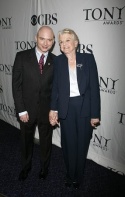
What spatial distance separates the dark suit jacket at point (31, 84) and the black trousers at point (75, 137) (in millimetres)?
327

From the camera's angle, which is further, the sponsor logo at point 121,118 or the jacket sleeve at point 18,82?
the sponsor logo at point 121,118

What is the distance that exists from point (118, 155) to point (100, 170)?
0.34 m

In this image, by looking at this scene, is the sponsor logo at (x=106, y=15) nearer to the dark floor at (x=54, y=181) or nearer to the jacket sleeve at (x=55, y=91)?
the jacket sleeve at (x=55, y=91)

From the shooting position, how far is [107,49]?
254cm

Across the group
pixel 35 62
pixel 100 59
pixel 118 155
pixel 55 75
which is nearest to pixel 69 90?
pixel 55 75

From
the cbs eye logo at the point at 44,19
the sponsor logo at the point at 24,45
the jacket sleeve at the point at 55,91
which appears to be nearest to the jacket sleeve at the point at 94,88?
the jacket sleeve at the point at 55,91

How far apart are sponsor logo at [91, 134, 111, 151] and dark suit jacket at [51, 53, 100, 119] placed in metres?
0.86

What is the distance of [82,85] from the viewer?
2.08 m

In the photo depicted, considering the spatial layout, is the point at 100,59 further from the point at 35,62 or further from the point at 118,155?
the point at 118,155

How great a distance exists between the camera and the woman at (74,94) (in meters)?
2.07

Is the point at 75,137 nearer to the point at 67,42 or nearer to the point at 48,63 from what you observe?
the point at 48,63

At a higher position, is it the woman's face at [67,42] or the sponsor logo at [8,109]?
the woman's face at [67,42]

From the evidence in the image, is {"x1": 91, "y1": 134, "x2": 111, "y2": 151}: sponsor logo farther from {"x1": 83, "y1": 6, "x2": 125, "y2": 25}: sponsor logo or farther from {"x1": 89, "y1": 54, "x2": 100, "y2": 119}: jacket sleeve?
{"x1": 83, "y1": 6, "x2": 125, "y2": 25}: sponsor logo

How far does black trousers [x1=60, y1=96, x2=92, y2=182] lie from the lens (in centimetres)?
220
